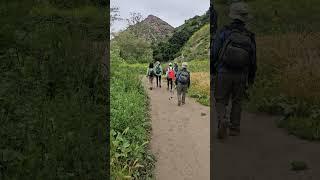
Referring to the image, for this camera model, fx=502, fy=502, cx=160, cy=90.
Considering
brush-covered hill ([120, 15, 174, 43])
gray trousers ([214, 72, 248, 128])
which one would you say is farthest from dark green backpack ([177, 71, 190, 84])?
brush-covered hill ([120, 15, 174, 43])

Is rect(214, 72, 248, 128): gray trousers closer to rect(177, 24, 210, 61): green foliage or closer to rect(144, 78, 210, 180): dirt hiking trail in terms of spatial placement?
rect(144, 78, 210, 180): dirt hiking trail

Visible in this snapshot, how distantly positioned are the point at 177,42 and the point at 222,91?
46439mm

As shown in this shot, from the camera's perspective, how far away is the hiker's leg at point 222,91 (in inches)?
310

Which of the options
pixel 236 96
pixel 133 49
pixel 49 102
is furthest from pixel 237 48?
pixel 133 49

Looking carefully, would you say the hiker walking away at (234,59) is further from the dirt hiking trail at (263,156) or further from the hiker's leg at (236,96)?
the dirt hiking trail at (263,156)

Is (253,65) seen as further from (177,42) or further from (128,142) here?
(177,42)

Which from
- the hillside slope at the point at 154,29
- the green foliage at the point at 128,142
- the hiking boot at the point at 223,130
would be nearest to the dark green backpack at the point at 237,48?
the hiking boot at the point at 223,130

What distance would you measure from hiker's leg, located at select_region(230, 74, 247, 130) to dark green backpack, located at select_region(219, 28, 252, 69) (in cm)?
28

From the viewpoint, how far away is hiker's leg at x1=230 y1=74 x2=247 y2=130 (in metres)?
7.86

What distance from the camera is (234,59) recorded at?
762 cm

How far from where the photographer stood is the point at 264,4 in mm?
33344

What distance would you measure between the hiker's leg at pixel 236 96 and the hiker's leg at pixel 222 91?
0.30 feet

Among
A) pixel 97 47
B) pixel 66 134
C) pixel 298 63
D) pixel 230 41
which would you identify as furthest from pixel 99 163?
pixel 97 47

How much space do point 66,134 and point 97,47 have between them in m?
7.29
